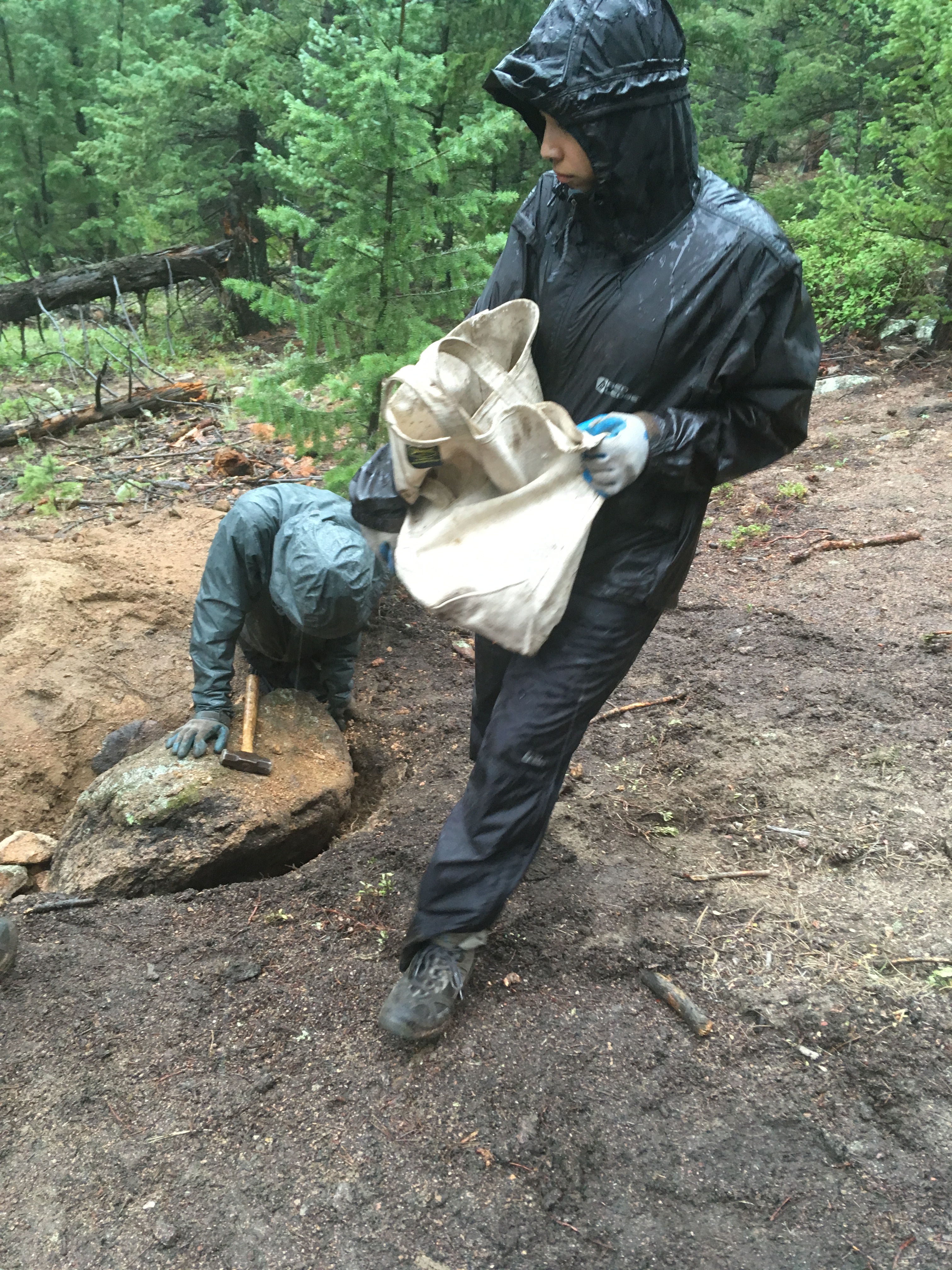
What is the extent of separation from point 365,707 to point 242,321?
30.8ft

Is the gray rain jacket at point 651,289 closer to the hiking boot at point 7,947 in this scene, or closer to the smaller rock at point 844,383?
the hiking boot at point 7,947

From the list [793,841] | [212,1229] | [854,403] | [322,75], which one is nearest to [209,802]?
[212,1229]

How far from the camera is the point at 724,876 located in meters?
2.79

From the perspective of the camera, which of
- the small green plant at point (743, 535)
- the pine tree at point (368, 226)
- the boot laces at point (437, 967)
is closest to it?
→ the boot laces at point (437, 967)

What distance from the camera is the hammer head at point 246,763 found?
310 cm

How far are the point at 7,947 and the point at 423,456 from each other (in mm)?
1787

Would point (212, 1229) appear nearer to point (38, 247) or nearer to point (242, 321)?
point (242, 321)

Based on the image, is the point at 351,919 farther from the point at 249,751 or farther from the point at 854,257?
the point at 854,257

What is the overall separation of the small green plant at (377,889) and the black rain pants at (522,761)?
1.60 ft

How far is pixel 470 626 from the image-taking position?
1.89 m

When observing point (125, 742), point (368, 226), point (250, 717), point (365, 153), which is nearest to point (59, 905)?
point (250, 717)

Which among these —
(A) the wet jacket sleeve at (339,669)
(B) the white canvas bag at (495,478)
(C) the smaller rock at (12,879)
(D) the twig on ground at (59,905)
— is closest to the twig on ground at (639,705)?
(A) the wet jacket sleeve at (339,669)

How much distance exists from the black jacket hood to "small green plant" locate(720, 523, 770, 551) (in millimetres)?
3942

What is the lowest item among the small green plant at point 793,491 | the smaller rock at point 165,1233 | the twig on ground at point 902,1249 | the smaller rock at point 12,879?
Result: the small green plant at point 793,491
